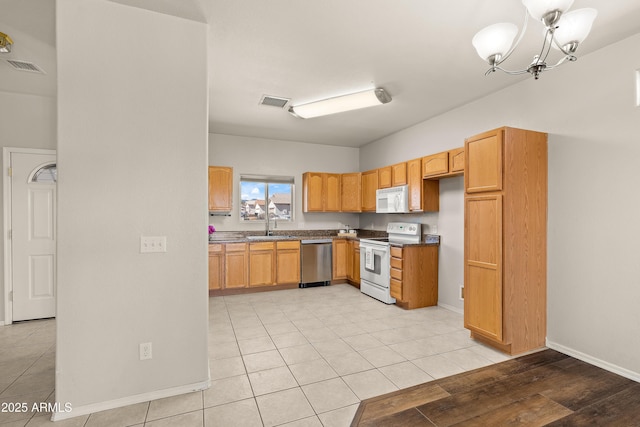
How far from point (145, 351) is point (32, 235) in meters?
2.87

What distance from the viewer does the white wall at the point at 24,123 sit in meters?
3.68

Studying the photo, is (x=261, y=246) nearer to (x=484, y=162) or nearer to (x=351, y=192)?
(x=351, y=192)

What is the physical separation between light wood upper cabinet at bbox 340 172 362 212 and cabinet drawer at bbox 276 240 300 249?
1251 millimetres

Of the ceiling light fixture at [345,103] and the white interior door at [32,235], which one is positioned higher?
the ceiling light fixture at [345,103]

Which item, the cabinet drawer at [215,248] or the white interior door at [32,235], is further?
the cabinet drawer at [215,248]

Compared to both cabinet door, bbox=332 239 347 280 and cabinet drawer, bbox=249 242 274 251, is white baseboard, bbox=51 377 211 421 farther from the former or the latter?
cabinet door, bbox=332 239 347 280

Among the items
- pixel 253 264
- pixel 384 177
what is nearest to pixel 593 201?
pixel 384 177

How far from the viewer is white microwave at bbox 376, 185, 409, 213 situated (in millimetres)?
4738

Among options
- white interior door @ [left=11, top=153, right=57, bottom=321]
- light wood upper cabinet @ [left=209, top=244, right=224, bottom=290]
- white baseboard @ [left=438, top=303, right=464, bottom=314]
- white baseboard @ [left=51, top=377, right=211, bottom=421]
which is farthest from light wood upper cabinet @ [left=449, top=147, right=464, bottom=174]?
white interior door @ [left=11, top=153, right=57, bottom=321]

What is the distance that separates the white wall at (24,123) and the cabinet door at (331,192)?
13.5 feet

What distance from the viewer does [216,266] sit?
5.02 m

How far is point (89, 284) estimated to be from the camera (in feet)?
6.86

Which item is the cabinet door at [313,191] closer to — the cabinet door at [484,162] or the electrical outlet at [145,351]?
the cabinet door at [484,162]

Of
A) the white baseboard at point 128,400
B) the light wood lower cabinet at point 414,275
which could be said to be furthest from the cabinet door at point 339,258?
the white baseboard at point 128,400
